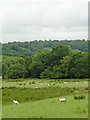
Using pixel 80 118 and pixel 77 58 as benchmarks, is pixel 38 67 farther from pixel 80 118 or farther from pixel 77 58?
pixel 80 118

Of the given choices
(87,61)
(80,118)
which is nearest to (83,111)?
(80,118)

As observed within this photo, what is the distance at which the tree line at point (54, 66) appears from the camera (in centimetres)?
6381

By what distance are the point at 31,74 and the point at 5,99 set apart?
52.3 meters

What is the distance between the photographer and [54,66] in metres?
69.4

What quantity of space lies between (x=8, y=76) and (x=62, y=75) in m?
17.7

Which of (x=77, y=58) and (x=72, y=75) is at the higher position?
(x=77, y=58)

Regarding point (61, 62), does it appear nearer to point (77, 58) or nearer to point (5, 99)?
point (77, 58)

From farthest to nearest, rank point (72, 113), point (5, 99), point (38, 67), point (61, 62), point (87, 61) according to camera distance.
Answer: point (38, 67) < point (61, 62) < point (87, 61) < point (5, 99) < point (72, 113)

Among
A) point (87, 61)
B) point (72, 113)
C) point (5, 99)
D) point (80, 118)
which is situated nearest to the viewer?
point (80, 118)

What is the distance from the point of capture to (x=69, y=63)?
6556 cm

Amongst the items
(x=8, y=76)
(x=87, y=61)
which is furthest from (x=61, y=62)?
(x=8, y=76)

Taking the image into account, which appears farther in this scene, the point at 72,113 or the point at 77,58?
the point at 77,58

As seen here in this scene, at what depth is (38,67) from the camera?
73875 millimetres

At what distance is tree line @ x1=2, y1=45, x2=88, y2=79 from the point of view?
63.8m
